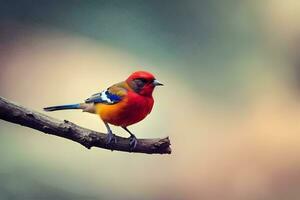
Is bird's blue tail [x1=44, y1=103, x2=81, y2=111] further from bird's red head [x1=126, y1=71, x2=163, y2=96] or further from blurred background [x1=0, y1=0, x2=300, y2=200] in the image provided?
bird's red head [x1=126, y1=71, x2=163, y2=96]

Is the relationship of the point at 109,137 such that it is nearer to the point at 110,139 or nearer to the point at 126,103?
the point at 110,139

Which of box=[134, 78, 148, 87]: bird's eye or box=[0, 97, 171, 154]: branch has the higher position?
box=[134, 78, 148, 87]: bird's eye

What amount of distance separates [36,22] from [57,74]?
0.57 feet

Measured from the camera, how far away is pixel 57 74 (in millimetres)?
1774

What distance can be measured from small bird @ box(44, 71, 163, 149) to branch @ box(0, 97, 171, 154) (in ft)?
0.07

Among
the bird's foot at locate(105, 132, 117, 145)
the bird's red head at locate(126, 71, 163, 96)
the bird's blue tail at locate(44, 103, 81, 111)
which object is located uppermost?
the bird's red head at locate(126, 71, 163, 96)

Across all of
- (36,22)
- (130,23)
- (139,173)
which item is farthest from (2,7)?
(139,173)

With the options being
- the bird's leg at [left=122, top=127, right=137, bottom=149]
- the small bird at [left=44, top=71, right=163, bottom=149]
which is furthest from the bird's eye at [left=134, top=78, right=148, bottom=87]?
the bird's leg at [left=122, top=127, right=137, bottom=149]

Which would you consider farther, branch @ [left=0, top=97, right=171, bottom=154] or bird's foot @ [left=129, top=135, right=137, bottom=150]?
bird's foot @ [left=129, top=135, right=137, bottom=150]

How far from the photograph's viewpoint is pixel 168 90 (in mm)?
1808

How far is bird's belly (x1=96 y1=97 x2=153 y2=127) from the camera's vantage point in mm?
1665

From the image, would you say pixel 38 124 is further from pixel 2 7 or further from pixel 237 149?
pixel 237 149

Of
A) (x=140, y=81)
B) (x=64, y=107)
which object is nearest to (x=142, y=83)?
(x=140, y=81)

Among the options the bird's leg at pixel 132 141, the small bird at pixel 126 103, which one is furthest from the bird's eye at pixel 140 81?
the bird's leg at pixel 132 141
